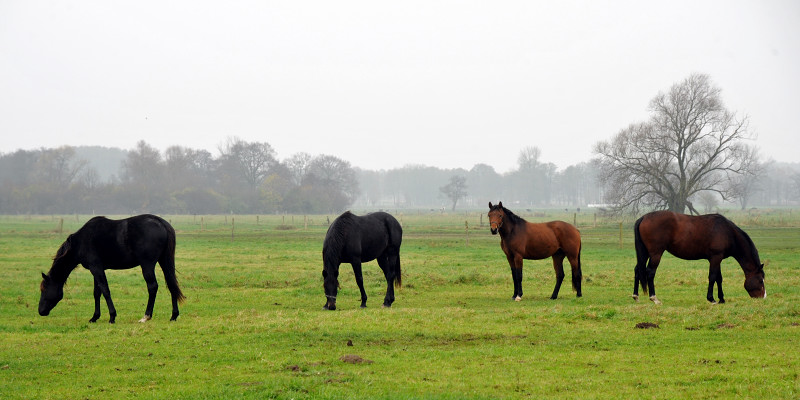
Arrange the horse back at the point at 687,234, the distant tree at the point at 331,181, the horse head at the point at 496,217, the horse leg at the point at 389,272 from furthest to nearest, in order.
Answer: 1. the distant tree at the point at 331,181
2. the horse head at the point at 496,217
3. the horse leg at the point at 389,272
4. the horse back at the point at 687,234

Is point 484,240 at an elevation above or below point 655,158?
below

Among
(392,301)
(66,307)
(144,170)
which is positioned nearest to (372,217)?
(392,301)

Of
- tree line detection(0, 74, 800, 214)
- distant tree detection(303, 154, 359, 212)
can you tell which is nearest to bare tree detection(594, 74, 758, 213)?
tree line detection(0, 74, 800, 214)

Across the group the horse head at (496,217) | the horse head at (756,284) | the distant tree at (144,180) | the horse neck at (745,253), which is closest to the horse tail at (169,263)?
the horse head at (496,217)

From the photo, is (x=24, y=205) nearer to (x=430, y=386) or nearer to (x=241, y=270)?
(x=241, y=270)

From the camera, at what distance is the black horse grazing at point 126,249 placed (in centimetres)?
1275

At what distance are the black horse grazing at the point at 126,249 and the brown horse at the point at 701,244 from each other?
10266 mm

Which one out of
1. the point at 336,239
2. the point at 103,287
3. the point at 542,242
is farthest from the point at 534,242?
the point at 103,287

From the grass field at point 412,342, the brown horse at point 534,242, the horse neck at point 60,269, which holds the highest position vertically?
the brown horse at point 534,242

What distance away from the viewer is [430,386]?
7.49 metres

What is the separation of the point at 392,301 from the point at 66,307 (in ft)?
25.3

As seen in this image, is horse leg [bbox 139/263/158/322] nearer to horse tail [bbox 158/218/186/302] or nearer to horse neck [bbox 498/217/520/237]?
horse tail [bbox 158/218/186/302]

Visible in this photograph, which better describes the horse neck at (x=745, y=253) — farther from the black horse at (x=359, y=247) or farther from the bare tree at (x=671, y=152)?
the bare tree at (x=671, y=152)

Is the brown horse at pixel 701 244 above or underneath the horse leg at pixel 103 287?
above
